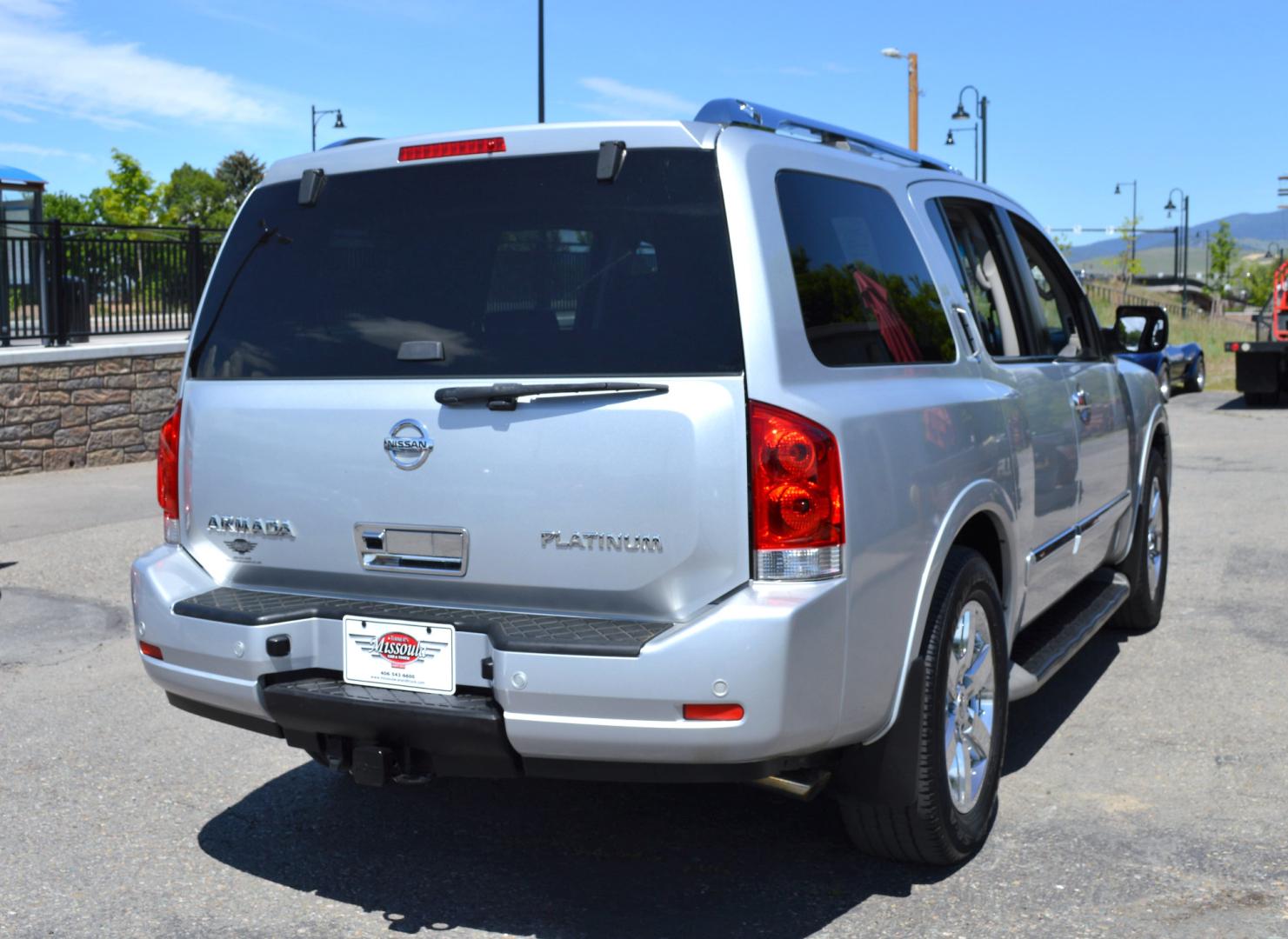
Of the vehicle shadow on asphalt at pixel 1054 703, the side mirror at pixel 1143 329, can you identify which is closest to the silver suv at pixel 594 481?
the vehicle shadow on asphalt at pixel 1054 703

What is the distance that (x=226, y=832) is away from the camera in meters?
4.44

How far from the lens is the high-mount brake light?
3.76m

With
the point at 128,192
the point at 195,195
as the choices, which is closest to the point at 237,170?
the point at 195,195

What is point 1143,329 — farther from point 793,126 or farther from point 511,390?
point 511,390

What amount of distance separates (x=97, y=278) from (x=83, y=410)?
169 centimetres

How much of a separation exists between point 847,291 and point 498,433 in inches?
39.8

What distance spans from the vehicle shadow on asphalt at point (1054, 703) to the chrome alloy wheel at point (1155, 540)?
321mm

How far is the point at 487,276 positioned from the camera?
144 inches

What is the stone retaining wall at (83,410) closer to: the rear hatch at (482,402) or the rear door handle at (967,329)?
the rear hatch at (482,402)

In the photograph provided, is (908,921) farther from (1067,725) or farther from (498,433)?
(1067,725)

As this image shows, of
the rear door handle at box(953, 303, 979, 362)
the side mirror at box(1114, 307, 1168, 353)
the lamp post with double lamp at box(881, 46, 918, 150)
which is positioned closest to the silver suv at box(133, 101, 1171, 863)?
the rear door handle at box(953, 303, 979, 362)

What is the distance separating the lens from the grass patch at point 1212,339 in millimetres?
29469

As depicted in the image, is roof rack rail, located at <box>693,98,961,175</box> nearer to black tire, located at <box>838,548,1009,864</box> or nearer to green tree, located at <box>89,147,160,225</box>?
black tire, located at <box>838,548,1009,864</box>

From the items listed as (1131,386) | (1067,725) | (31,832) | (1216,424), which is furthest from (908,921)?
(1216,424)
